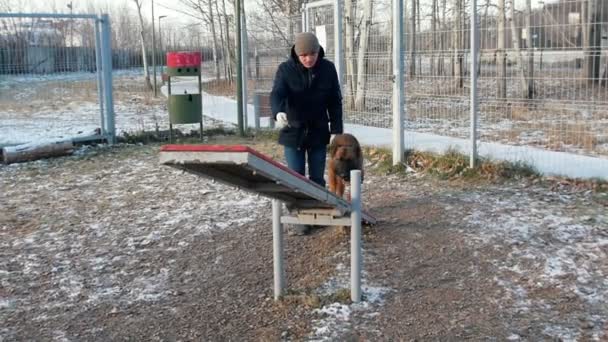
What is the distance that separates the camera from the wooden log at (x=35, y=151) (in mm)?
9781

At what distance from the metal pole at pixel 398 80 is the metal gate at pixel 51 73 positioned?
5.38 metres

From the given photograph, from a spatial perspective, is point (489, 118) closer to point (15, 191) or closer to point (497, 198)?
point (497, 198)

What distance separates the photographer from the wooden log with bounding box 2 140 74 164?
9.78 meters

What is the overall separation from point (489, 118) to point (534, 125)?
2.87 feet

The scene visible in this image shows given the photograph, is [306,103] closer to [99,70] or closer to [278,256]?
[278,256]

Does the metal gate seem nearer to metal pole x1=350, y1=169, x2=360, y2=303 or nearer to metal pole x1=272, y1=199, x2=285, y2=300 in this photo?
metal pole x1=272, y1=199, x2=285, y2=300

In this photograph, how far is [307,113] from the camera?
530 centimetres

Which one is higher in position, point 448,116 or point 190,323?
point 448,116

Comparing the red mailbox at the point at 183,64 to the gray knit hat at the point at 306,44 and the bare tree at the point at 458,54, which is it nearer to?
the bare tree at the point at 458,54

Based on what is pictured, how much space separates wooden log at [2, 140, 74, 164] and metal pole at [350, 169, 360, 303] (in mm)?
7357

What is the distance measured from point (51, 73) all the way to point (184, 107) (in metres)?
2.38

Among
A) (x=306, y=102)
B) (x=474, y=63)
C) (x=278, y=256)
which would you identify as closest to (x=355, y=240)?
(x=278, y=256)

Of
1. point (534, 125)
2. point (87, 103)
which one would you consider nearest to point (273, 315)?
point (534, 125)

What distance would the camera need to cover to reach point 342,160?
560 centimetres
